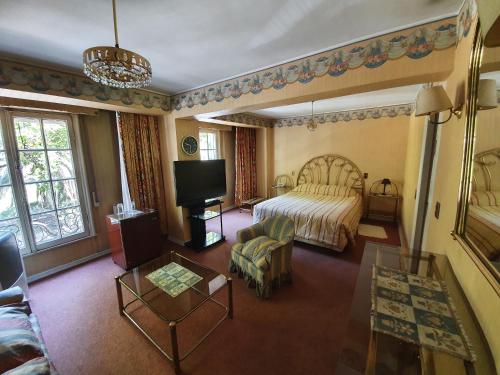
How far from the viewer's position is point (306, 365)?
1518 millimetres

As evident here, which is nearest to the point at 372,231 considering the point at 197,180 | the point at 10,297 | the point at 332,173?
the point at 332,173

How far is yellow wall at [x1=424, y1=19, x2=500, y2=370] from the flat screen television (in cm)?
281

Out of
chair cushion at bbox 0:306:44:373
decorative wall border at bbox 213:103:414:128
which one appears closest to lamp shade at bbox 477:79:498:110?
chair cushion at bbox 0:306:44:373

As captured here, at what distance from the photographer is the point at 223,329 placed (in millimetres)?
1840

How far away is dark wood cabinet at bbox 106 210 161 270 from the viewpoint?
8.90 ft

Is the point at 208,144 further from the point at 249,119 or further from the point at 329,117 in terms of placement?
the point at 329,117

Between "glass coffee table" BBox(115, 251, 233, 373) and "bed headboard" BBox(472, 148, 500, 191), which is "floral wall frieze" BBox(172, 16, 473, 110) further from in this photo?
"glass coffee table" BBox(115, 251, 233, 373)

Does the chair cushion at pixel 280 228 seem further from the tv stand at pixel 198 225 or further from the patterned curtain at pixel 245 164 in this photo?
the patterned curtain at pixel 245 164

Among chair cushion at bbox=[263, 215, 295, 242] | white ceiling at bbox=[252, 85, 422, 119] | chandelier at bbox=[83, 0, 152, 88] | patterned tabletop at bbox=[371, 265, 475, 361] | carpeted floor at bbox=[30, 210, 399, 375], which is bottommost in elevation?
carpeted floor at bbox=[30, 210, 399, 375]

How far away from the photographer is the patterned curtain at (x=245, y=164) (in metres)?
5.18

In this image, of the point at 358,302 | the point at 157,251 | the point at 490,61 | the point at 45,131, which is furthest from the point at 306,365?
the point at 45,131

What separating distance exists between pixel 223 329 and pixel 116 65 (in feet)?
6.99

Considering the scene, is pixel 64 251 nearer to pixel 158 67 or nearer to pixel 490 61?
pixel 158 67

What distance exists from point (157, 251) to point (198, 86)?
8.07ft
